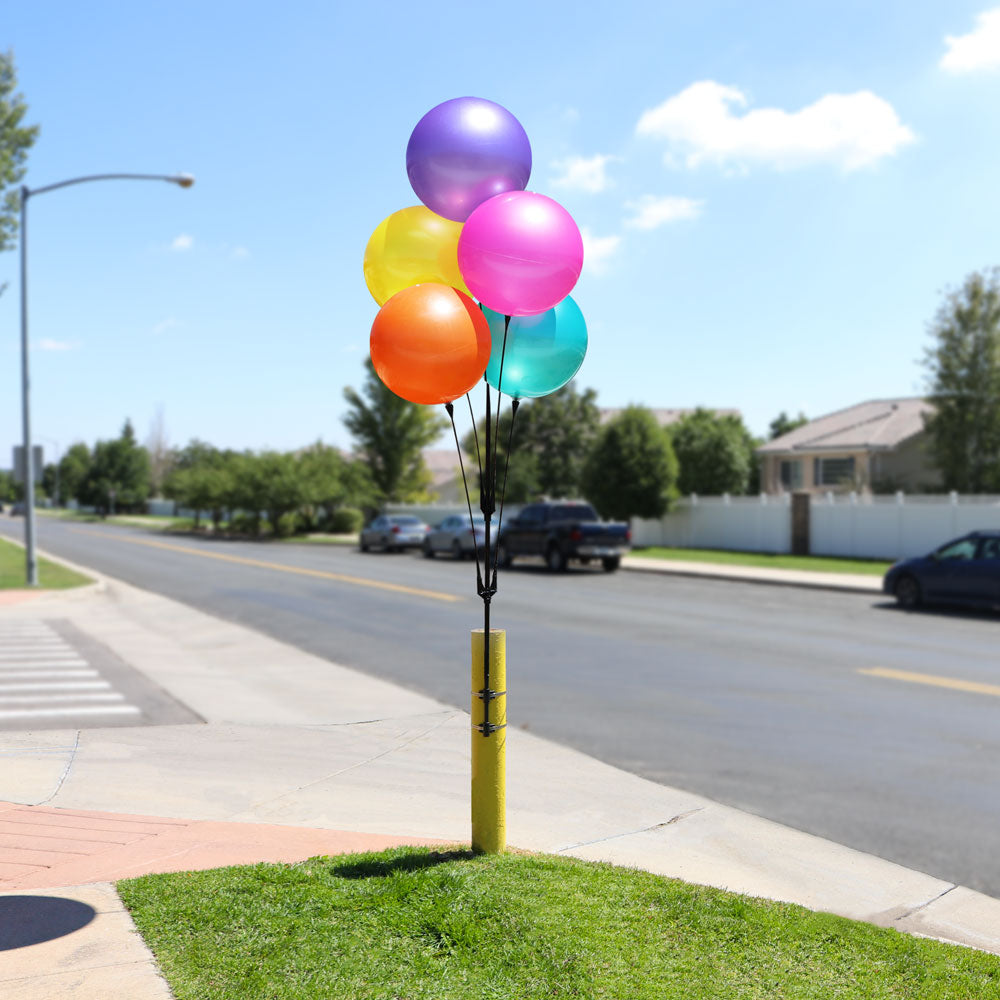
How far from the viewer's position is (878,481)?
1697 inches

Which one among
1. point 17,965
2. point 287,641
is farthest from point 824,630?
point 17,965

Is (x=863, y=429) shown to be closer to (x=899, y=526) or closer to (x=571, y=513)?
(x=899, y=526)

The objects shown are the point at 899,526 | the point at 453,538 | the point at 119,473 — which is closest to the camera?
the point at 899,526

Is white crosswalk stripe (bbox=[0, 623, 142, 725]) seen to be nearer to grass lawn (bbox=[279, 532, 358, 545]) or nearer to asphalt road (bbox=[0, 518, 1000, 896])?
asphalt road (bbox=[0, 518, 1000, 896])

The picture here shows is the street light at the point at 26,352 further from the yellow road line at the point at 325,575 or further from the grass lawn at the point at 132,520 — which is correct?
the grass lawn at the point at 132,520

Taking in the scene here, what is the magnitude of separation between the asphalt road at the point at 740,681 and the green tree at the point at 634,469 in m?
12.9

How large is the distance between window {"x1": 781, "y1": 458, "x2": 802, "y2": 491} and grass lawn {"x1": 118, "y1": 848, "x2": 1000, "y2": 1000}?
45012 millimetres

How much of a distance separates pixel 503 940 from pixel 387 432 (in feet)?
196

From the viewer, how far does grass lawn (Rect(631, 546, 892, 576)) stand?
2769cm

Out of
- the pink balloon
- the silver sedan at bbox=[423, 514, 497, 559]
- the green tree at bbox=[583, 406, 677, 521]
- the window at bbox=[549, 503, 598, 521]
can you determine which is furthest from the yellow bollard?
the green tree at bbox=[583, 406, 677, 521]

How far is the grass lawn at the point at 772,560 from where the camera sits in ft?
90.8

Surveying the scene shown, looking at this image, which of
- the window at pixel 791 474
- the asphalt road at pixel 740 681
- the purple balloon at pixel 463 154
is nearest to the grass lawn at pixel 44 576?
the asphalt road at pixel 740 681

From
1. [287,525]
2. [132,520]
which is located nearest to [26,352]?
[287,525]

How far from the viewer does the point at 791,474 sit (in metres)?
48.7
